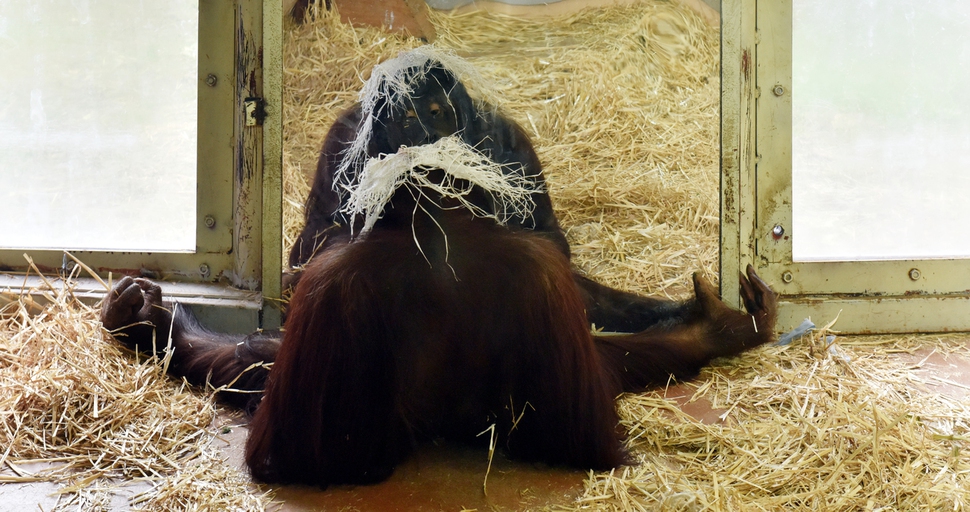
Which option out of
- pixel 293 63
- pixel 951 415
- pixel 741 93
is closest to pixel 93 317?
pixel 293 63

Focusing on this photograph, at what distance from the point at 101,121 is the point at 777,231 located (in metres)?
3.10

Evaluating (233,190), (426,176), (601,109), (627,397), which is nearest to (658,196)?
(601,109)

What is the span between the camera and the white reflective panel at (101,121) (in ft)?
10.3

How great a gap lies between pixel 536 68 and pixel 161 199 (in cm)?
185

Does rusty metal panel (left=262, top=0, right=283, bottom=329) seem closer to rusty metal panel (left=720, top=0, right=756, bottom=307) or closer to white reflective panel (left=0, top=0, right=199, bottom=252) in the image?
white reflective panel (left=0, top=0, right=199, bottom=252)

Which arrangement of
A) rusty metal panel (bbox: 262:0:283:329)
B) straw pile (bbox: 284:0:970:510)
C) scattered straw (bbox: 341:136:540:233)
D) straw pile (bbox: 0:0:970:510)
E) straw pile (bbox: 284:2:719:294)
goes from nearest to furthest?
1. scattered straw (bbox: 341:136:540:233)
2. straw pile (bbox: 0:0:970:510)
3. straw pile (bbox: 284:0:970:510)
4. straw pile (bbox: 284:2:719:294)
5. rusty metal panel (bbox: 262:0:283:329)

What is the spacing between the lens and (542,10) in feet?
8.14

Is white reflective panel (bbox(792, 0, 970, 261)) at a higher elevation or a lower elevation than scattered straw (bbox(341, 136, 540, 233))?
higher

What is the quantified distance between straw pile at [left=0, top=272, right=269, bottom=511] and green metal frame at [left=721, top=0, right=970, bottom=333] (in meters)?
2.13

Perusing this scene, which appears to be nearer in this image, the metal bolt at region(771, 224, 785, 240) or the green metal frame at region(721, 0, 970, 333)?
the green metal frame at region(721, 0, 970, 333)

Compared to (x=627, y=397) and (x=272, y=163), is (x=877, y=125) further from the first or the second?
(x=272, y=163)

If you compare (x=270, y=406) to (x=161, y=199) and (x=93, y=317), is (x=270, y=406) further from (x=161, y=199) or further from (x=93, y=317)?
(x=161, y=199)

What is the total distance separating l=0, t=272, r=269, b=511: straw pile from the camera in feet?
5.90

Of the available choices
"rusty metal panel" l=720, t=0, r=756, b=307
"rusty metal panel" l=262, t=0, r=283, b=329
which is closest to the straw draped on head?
"rusty metal panel" l=262, t=0, r=283, b=329
